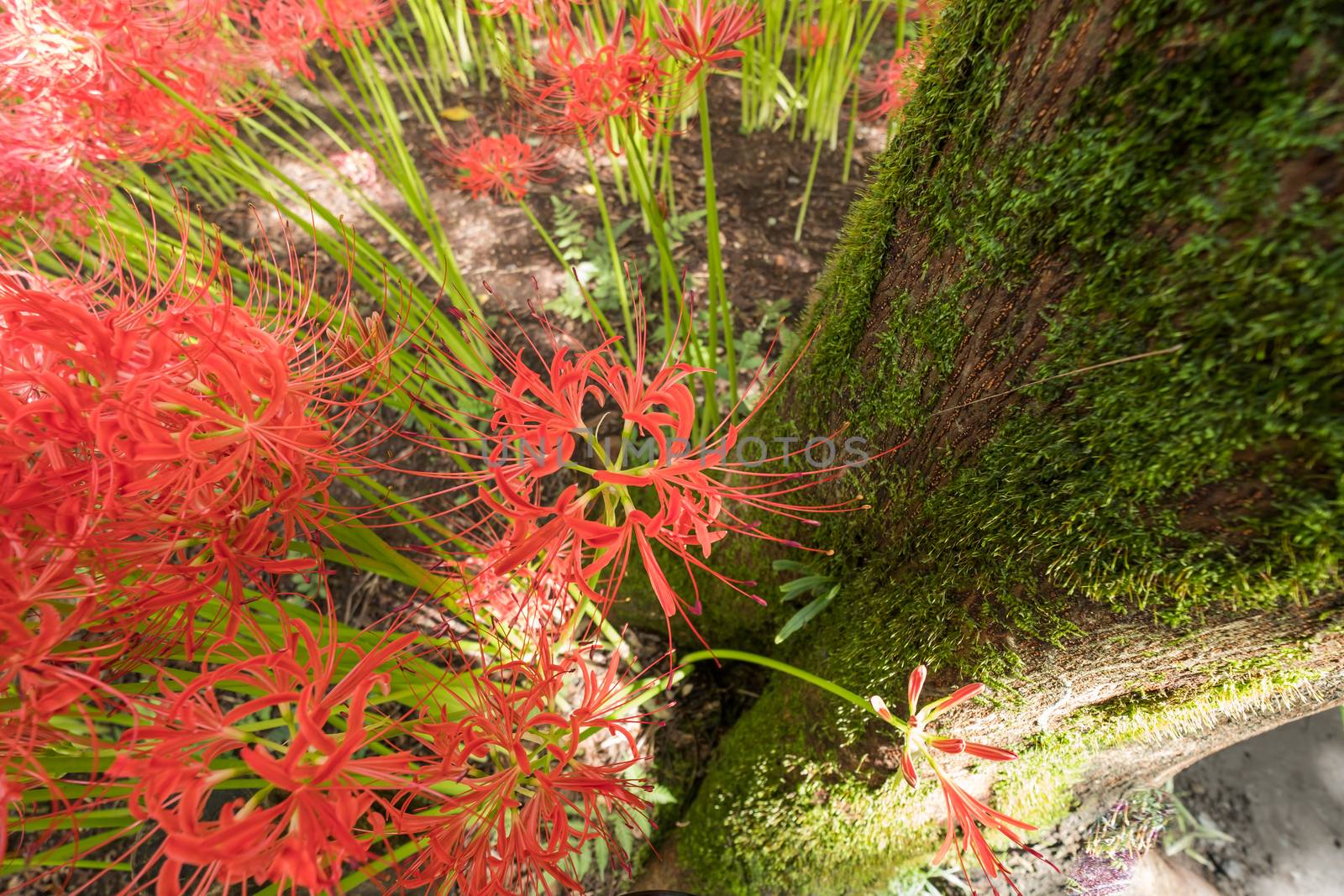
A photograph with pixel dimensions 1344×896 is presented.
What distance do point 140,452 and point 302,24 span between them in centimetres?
168

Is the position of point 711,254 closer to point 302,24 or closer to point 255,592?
point 255,592

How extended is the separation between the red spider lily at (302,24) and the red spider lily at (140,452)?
1291 millimetres

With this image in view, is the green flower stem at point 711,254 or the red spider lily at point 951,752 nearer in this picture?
the red spider lily at point 951,752

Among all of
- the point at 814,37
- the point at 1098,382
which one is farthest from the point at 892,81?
the point at 1098,382

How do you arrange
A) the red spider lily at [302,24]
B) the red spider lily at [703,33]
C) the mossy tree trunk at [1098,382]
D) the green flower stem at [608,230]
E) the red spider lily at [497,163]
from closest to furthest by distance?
the mossy tree trunk at [1098,382]
the red spider lily at [703,33]
the green flower stem at [608,230]
the red spider lily at [302,24]
the red spider lily at [497,163]

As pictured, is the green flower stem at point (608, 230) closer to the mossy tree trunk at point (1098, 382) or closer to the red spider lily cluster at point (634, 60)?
the red spider lily cluster at point (634, 60)

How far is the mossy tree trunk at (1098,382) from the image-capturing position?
0.35 meters

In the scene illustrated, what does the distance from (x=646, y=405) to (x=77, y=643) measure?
2.31 feet

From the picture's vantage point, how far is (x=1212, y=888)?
1280 millimetres

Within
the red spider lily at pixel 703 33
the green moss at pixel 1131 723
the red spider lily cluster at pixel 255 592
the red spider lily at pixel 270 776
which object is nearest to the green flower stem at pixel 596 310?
the red spider lily cluster at pixel 255 592

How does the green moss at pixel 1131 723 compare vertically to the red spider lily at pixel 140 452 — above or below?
below

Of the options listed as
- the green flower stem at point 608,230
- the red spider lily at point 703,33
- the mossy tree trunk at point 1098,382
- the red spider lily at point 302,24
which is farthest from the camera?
the red spider lily at point 302,24

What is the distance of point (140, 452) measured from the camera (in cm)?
54

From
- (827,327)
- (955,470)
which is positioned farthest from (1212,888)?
(827,327)
